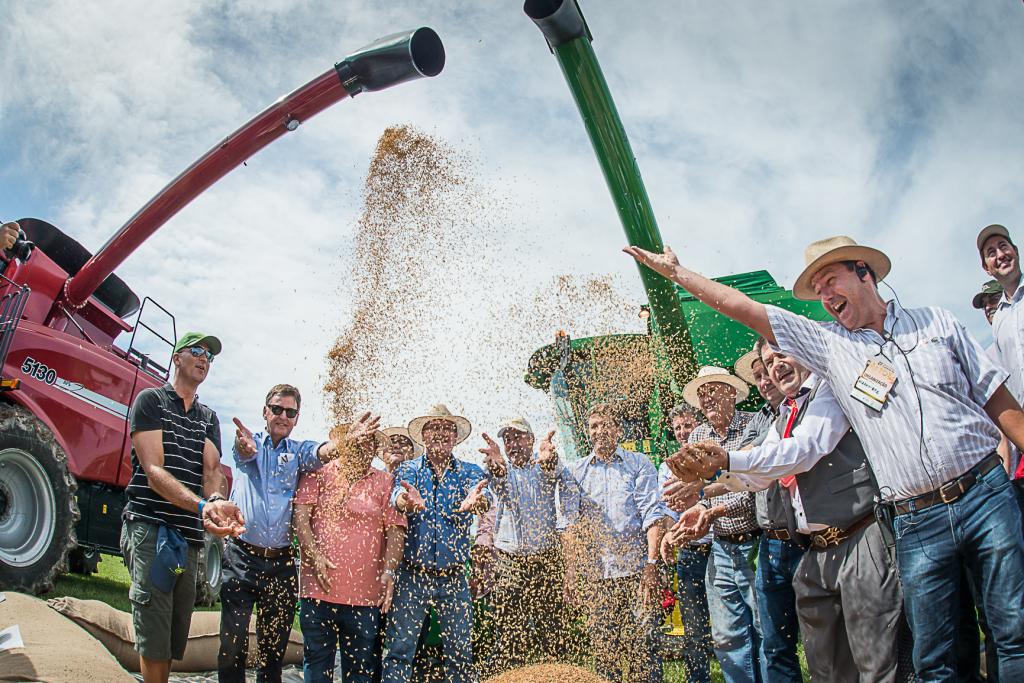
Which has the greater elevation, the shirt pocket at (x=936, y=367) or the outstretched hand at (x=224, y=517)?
the shirt pocket at (x=936, y=367)

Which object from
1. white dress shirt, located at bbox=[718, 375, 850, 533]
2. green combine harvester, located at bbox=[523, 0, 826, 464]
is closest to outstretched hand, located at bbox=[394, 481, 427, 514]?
green combine harvester, located at bbox=[523, 0, 826, 464]

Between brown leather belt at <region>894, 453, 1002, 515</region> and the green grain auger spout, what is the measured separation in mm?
2383

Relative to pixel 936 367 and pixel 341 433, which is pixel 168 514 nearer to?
pixel 341 433

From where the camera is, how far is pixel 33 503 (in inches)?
205

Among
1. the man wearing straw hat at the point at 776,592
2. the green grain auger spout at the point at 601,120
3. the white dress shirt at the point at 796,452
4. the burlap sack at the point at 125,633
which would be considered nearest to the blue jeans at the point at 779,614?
the man wearing straw hat at the point at 776,592

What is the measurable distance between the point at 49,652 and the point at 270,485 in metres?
1.28

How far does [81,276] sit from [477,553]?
13.0ft

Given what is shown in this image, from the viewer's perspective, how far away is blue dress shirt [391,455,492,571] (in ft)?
14.7

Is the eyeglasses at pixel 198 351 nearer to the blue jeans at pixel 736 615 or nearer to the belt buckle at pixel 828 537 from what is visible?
the blue jeans at pixel 736 615

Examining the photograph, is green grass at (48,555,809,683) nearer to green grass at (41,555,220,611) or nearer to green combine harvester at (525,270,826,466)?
green grass at (41,555,220,611)

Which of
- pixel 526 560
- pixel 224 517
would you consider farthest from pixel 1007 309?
pixel 224 517

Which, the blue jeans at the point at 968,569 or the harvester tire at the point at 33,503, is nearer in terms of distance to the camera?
the blue jeans at the point at 968,569

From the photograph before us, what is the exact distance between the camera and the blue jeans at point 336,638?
407cm

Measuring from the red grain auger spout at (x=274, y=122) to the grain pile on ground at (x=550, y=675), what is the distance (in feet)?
12.3
